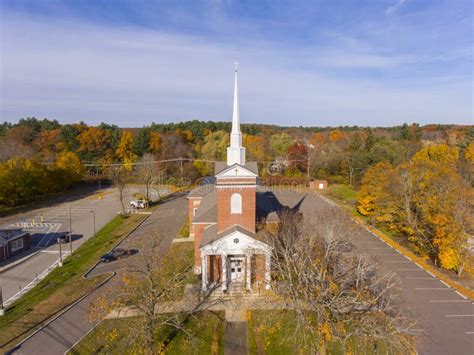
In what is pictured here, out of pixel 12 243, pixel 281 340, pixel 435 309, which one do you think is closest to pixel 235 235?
pixel 281 340

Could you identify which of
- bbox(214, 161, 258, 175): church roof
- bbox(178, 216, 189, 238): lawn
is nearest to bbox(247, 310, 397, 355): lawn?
bbox(214, 161, 258, 175): church roof

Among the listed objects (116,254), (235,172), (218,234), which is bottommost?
(116,254)

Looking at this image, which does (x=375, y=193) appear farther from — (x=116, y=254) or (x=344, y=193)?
(x=116, y=254)

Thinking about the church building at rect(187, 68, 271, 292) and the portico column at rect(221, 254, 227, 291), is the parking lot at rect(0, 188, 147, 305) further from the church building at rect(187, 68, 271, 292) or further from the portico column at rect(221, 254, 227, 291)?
the portico column at rect(221, 254, 227, 291)

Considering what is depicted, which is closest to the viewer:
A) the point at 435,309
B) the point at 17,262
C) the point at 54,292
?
the point at 435,309

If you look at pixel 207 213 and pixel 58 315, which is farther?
pixel 207 213

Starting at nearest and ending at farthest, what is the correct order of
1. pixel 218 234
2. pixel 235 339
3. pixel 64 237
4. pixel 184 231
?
pixel 235 339 < pixel 218 234 < pixel 64 237 < pixel 184 231

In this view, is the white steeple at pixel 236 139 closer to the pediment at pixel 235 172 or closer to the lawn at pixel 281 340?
the pediment at pixel 235 172

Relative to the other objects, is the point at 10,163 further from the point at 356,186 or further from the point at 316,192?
the point at 356,186
